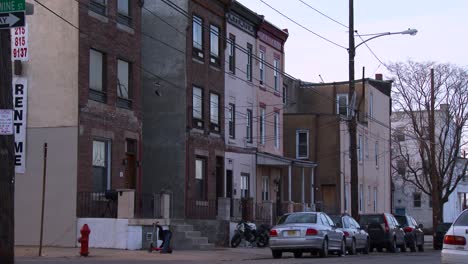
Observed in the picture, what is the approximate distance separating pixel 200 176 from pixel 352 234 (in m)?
7.66

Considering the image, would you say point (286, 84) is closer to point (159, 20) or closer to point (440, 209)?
point (440, 209)

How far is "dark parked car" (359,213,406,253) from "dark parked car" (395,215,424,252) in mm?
1915

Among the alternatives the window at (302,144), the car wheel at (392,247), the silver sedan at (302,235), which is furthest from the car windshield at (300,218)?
the window at (302,144)

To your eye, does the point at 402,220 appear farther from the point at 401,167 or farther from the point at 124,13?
the point at 401,167

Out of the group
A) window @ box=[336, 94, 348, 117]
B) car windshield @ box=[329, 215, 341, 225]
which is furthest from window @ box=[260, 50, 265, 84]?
car windshield @ box=[329, 215, 341, 225]

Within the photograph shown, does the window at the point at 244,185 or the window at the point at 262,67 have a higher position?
the window at the point at 262,67

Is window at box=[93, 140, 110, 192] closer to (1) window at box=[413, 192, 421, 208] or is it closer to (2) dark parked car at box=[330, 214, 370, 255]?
(2) dark parked car at box=[330, 214, 370, 255]

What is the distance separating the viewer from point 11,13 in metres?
13.2

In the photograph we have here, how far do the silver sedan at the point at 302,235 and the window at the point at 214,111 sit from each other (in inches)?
382

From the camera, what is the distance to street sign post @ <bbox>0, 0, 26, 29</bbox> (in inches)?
520

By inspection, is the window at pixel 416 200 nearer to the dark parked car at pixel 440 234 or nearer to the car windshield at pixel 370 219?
the dark parked car at pixel 440 234

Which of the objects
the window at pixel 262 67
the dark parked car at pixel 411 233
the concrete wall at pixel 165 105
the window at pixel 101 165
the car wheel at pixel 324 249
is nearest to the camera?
the car wheel at pixel 324 249

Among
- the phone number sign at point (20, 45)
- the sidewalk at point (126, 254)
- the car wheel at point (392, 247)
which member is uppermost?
the phone number sign at point (20, 45)

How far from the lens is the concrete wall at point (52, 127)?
2677 centimetres
